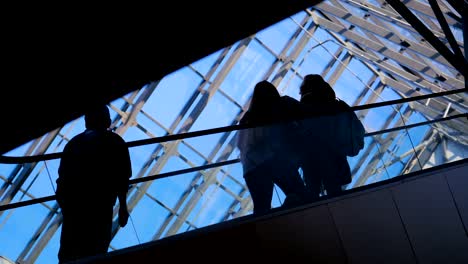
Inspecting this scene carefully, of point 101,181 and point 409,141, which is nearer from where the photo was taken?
point 101,181

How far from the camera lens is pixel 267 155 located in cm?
677

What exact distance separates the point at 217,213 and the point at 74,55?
4143 mm

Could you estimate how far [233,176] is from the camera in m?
6.75

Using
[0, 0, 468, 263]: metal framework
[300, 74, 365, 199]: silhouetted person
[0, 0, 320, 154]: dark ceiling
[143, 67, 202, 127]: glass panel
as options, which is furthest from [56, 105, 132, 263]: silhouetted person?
[143, 67, 202, 127]: glass panel

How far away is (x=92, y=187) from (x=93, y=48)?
15.4 ft

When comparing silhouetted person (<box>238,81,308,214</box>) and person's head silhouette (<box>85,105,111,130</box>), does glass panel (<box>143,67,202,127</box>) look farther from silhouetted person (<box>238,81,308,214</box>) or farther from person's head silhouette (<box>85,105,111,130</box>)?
person's head silhouette (<box>85,105,111,130</box>)

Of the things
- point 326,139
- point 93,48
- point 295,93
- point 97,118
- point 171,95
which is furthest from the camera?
point 295,93

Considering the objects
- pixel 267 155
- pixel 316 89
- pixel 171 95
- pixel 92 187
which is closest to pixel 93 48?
pixel 316 89

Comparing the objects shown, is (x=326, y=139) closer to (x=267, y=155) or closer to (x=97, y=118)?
(x=267, y=155)

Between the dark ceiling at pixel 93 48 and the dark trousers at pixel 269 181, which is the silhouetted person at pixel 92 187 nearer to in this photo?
the dark trousers at pixel 269 181

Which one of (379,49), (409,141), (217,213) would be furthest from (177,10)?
(379,49)

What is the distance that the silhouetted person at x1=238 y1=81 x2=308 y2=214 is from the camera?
264 inches

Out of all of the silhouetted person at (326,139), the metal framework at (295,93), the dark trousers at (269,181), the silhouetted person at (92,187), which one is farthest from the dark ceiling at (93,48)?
the dark trousers at (269,181)

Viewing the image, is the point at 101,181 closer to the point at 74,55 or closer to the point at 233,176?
the point at 233,176
